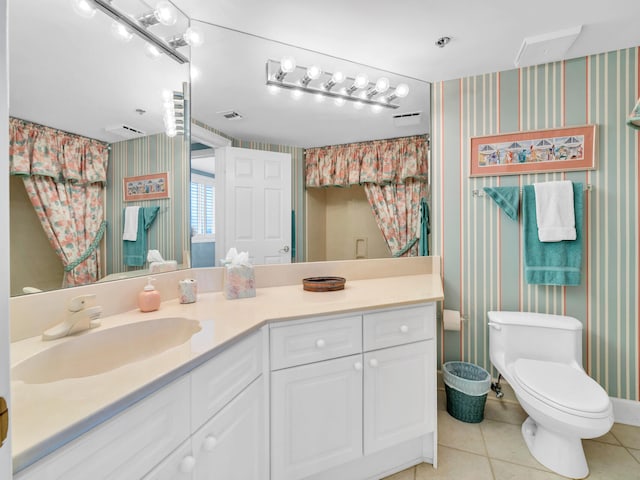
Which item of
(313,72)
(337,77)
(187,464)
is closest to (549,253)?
(337,77)

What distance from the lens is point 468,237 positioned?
2.15m

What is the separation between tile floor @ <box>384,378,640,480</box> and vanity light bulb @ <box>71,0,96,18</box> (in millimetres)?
2343

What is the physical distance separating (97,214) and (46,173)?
22cm

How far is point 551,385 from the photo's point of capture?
149 cm

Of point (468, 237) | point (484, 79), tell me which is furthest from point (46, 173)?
point (484, 79)

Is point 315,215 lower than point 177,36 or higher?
lower

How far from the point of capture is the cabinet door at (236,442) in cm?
86

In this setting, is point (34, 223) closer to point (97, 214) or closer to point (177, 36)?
point (97, 214)

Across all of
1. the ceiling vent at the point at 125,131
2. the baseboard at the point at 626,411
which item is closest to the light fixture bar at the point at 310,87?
the ceiling vent at the point at 125,131

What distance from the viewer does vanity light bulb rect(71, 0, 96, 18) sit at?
1.13 meters

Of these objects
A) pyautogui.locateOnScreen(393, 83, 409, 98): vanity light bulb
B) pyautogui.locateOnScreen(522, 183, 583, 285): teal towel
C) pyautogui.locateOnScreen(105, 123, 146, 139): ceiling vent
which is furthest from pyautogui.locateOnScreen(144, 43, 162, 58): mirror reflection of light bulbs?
pyautogui.locateOnScreen(522, 183, 583, 285): teal towel

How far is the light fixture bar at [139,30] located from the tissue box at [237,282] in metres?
1.01

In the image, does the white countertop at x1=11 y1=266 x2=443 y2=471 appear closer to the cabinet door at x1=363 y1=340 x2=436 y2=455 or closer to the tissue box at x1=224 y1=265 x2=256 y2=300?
the tissue box at x1=224 y1=265 x2=256 y2=300

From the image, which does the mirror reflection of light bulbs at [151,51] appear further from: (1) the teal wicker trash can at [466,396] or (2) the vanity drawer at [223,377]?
(1) the teal wicker trash can at [466,396]
